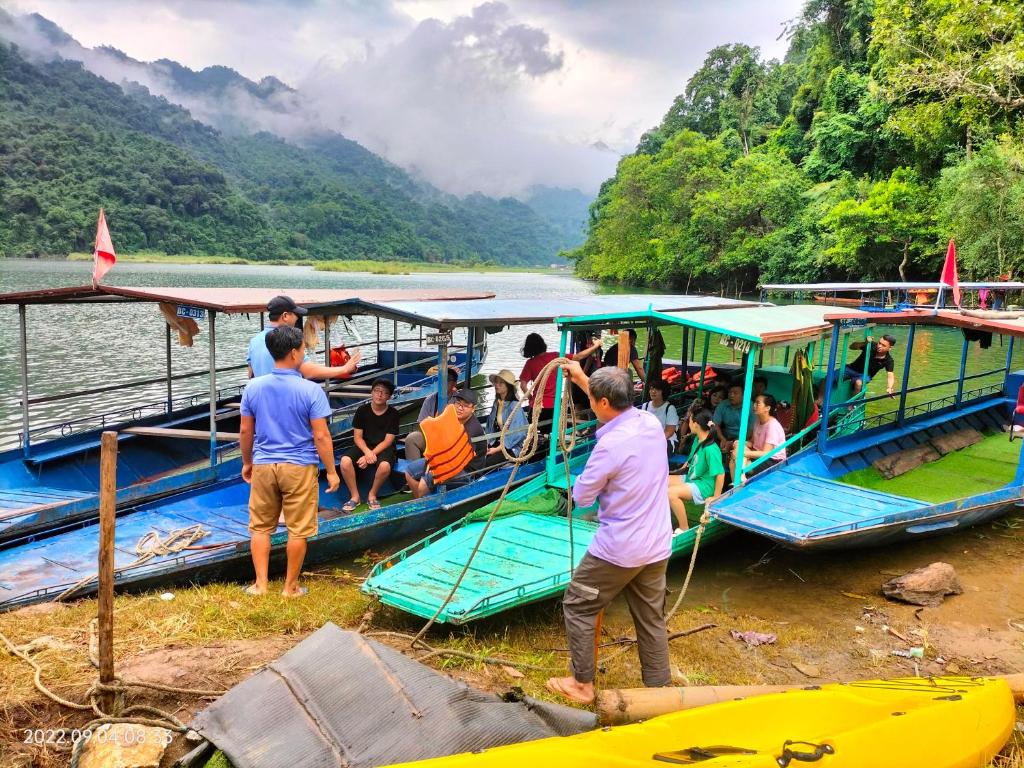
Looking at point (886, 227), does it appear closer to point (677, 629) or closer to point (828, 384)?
point (828, 384)

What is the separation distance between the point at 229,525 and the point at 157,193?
285ft

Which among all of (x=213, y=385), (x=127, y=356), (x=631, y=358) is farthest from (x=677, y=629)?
(x=127, y=356)

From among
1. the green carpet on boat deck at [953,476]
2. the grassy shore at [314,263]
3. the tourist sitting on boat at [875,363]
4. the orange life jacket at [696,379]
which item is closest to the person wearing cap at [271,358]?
the green carpet on boat deck at [953,476]

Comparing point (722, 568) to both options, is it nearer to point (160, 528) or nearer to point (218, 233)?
point (160, 528)

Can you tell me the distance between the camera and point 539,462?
8.30 m

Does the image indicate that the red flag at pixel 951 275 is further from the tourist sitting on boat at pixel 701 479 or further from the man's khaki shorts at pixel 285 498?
the man's khaki shorts at pixel 285 498

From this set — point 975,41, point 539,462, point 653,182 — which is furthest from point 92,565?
point 653,182

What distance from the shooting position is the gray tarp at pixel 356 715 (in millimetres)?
3144

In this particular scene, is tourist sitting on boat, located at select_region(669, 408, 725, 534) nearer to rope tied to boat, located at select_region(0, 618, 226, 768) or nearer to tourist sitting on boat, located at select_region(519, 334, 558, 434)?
tourist sitting on boat, located at select_region(519, 334, 558, 434)

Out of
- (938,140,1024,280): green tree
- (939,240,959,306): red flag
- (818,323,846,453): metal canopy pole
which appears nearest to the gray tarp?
(818,323,846,453): metal canopy pole

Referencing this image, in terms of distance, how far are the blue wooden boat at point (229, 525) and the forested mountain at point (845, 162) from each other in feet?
72.2

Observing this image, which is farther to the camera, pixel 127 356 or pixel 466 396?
pixel 127 356

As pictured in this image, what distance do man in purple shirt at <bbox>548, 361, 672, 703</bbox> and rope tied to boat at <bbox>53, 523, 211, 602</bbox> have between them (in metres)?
3.81

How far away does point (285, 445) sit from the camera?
5273mm
